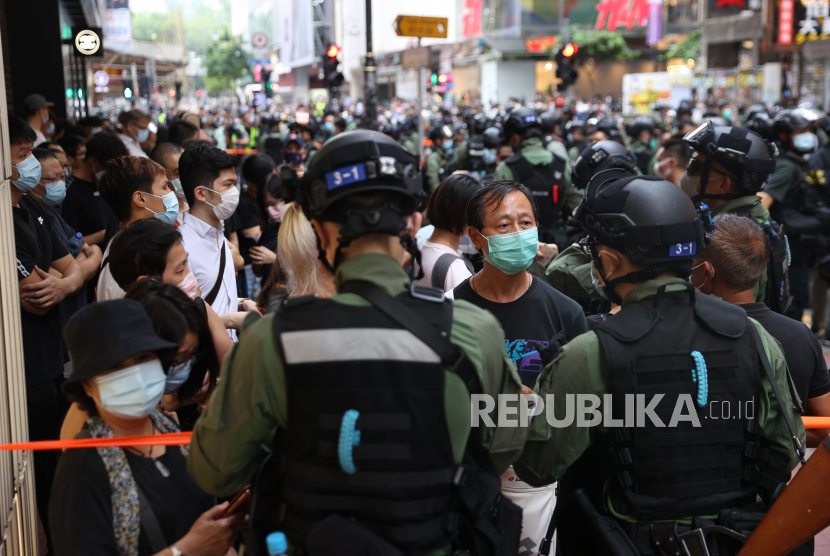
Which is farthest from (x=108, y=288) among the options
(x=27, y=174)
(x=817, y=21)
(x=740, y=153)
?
(x=817, y=21)

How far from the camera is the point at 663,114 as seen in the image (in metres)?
26.7

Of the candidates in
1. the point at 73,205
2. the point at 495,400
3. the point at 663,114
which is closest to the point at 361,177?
the point at 495,400

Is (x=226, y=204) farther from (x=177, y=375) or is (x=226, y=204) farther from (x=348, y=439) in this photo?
(x=348, y=439)

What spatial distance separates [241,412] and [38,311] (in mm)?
2630

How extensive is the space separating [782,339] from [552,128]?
7.34 meters

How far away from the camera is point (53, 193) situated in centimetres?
489

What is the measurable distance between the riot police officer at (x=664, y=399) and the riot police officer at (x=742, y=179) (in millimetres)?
2203

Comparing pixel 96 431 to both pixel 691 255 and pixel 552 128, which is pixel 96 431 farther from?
pixel 552 128

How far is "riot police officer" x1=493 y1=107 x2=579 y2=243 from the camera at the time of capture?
776 centimetres

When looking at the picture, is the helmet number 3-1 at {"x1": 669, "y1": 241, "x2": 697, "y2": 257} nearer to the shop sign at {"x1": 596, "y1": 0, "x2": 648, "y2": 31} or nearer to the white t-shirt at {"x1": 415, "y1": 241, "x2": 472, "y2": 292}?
the white t-shirt at {"x1": 415, "y1": 241, "x2": 472, "y2": 292}

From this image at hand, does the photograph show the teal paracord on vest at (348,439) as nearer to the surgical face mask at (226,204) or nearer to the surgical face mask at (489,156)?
the surgical face mask at (226,204)

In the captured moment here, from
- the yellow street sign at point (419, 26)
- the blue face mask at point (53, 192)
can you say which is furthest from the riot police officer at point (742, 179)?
the yellow street sign at point (419, 26)

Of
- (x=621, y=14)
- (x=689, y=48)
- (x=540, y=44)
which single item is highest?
(x=621, y=14)

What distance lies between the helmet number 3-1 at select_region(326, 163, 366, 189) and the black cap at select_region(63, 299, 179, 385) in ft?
2.54
